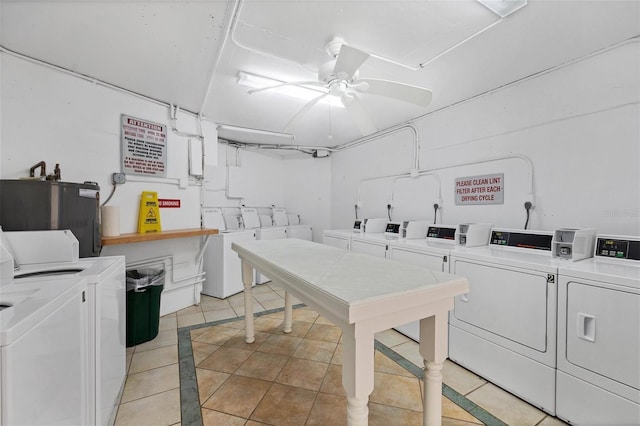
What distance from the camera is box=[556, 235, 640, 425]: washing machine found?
122cm

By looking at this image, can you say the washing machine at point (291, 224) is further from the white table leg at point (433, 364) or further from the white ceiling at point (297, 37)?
the white table leg at point (433, 364)

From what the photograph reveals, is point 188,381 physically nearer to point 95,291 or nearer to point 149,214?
point 95,291

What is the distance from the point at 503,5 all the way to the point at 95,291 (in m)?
2.62

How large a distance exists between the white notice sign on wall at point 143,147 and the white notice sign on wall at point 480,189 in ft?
10.7

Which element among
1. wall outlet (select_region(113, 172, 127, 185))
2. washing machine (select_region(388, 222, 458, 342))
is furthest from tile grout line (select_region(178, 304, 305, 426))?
washing machine (select_region(388, 222, 458, 342))

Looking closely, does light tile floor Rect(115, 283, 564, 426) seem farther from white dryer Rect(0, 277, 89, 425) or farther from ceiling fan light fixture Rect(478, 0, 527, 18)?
ceiling fan light fixture Rect(478, 0, 527, 18)

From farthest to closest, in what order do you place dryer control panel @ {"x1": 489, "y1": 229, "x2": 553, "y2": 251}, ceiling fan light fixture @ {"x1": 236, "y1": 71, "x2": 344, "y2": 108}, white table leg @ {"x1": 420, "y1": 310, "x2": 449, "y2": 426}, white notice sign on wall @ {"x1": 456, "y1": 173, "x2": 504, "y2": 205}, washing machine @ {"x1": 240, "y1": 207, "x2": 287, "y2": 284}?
1. washing machine @ {"x1": 240, "y1": 207, "x2": 287, "y2": 284}
2. white notice sign on wall @ {"x1": 456, "y1": 173, "x2": 504, "y2": 205}
3. ceiling fan light fixture @ {"x1": 236, "y1": 71, "x2": 344, "y2": 108}
4. dryer control panel @ {"x1": 489, "y1": 229, "x2": 553, "y2": 251}
5. white table leg @ {"x1": 420, "y1": 310, "x2": 449, "y2": 426}

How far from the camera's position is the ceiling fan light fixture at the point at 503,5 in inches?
55.7

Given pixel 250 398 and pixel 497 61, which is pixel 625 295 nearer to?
pixel 497 61

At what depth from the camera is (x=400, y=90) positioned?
1.80 meters

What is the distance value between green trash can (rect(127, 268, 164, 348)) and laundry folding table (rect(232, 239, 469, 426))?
4.79 ft

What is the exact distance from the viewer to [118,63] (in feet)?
6.70

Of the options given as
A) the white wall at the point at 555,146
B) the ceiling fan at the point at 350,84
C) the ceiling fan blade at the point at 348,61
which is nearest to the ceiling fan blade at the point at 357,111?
the ceiling fan at the point at 350,84

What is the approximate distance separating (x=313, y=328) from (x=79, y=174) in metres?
2.56
